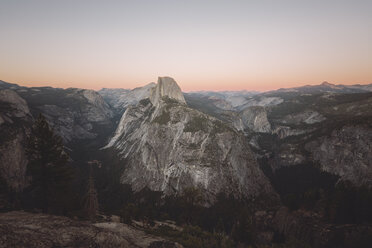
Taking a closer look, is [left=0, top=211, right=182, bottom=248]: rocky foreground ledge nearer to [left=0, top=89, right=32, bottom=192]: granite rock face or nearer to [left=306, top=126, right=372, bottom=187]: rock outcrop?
[left=0, top=89, right=32, bottom=192]: granite rock face

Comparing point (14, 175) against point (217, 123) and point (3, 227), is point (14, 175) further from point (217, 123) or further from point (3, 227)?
point (217, 123)

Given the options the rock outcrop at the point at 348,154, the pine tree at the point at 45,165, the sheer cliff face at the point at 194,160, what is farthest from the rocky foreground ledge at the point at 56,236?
the rock outcrop at the point at 348,154

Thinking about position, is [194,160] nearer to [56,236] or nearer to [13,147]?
[13,147]

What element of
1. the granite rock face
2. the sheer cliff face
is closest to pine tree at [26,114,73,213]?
the granite rock face

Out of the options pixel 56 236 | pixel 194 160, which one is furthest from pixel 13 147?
pixel 56 236

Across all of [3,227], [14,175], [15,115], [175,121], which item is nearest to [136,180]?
[175,121]

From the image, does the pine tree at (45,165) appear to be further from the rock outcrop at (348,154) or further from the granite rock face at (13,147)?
the rock outcrop at (348,154)
